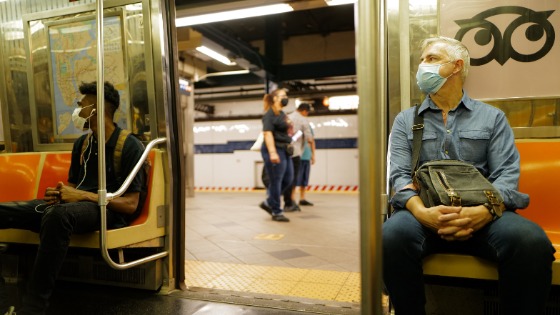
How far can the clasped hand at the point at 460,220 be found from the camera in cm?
162

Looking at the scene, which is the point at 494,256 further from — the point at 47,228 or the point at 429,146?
the point at 47,228

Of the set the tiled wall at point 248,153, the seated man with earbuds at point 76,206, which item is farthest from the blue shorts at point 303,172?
the tiled wall at point 248,153

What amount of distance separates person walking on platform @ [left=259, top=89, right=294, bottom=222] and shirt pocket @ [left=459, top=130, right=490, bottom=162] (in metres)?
3.43

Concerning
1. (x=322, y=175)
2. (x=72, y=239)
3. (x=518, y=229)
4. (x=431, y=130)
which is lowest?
(x=322, y=175)

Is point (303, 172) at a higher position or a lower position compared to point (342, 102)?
lower

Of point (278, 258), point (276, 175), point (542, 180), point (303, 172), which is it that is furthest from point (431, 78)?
point (303, 172)

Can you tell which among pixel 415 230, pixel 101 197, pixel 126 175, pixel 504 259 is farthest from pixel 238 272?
pixel 504 259

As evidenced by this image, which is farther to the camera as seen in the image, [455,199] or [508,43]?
[508,43]

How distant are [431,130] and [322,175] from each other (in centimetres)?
1140

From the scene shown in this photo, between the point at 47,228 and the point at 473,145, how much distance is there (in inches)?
83.5

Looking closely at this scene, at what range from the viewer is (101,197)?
2.01 meters

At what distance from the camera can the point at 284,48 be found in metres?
12.3

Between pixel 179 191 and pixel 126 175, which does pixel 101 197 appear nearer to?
pixel 126 175

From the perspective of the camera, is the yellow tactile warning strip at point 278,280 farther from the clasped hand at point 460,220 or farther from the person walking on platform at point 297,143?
the person walking on platform at point 297,143
